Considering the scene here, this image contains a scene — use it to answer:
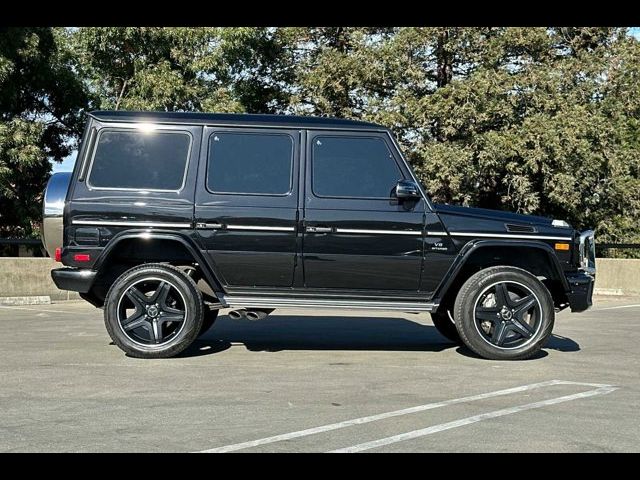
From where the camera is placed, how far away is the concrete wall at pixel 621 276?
58.2ft

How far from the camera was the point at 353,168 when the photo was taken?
26.2 feet

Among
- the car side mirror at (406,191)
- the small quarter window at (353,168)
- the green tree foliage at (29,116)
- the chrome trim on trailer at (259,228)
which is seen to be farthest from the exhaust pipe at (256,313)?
the green tree foliage at (29,116)

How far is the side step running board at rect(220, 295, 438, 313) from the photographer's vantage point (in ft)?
25.8

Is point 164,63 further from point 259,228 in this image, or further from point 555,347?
point 555,347

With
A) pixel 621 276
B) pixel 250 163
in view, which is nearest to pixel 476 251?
pixel 250 163

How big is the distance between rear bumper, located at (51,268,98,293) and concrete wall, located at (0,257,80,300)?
21.5ft

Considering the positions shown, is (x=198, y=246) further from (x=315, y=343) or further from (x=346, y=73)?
(x=346, y=73)

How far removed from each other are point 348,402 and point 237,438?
4.22ft

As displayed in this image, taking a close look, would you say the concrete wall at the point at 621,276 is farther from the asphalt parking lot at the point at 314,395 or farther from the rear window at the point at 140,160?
the rear window at the point at 140,160

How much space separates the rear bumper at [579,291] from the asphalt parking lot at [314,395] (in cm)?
54

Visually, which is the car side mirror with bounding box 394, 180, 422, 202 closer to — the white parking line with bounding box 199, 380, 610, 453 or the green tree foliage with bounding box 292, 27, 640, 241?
the white parking line with bounding box 199, 380, 610, 453

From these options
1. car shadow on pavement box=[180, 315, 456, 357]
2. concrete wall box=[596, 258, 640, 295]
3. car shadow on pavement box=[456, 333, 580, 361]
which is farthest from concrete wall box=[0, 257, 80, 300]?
concrete wall box=[596, 258, 640, 295]

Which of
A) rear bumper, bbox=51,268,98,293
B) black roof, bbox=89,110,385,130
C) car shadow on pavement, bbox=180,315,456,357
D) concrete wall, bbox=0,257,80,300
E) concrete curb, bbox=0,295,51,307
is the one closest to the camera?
rear bumper, bbox=51,268,98,293

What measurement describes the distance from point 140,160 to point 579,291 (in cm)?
436
